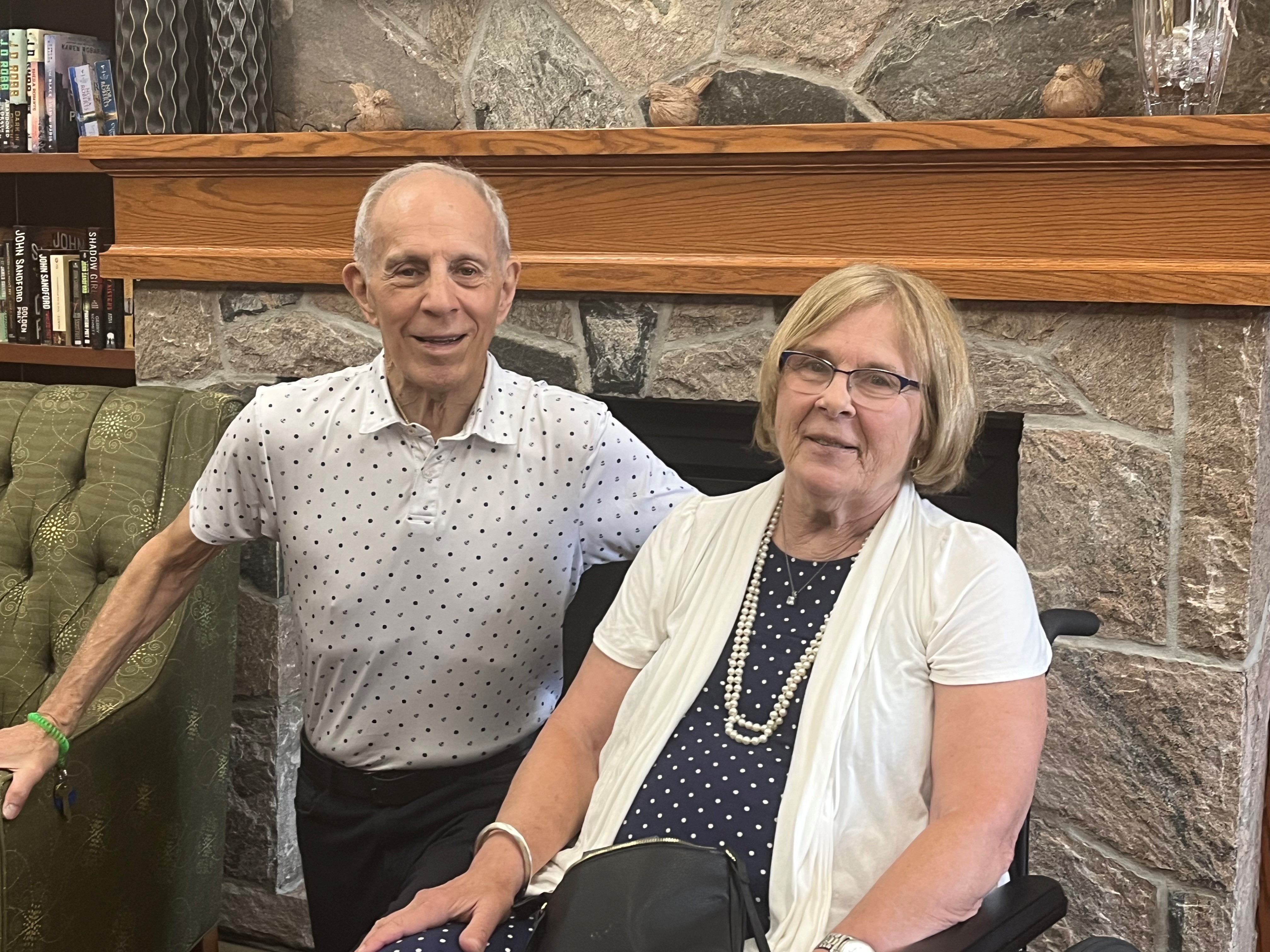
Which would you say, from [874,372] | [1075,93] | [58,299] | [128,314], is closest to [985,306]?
[1075,93]

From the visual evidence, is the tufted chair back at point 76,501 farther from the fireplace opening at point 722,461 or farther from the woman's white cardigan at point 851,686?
the woman's white cardigan at point 851,686

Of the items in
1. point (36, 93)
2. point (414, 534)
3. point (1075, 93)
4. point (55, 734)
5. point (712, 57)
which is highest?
point (36, 93)

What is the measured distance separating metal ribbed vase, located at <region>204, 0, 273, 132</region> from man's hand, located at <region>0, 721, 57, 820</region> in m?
1.13

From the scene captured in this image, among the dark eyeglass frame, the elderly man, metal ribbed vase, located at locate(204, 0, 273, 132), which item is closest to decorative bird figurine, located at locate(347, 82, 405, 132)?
metal ribbed vase, located at locate(204, 0, 273, 132)

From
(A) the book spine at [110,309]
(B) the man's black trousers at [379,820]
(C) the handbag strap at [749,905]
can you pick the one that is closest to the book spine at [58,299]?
(A) the book spine at [110,309]

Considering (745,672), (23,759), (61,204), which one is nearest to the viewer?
(745,672)

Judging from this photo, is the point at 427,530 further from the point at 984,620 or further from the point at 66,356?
the point at 66,356

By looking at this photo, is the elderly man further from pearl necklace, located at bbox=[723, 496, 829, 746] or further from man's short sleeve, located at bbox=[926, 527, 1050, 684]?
man's short sleeve, located at bbox=[926, 527, 1050, 684]

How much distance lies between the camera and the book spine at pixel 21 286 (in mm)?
2881

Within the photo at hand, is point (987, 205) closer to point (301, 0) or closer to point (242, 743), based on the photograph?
point (301, 0)

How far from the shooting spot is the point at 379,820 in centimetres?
164

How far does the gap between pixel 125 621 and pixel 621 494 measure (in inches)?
27.2

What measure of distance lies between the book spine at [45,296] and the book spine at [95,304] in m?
0.10

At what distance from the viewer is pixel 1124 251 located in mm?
1691
